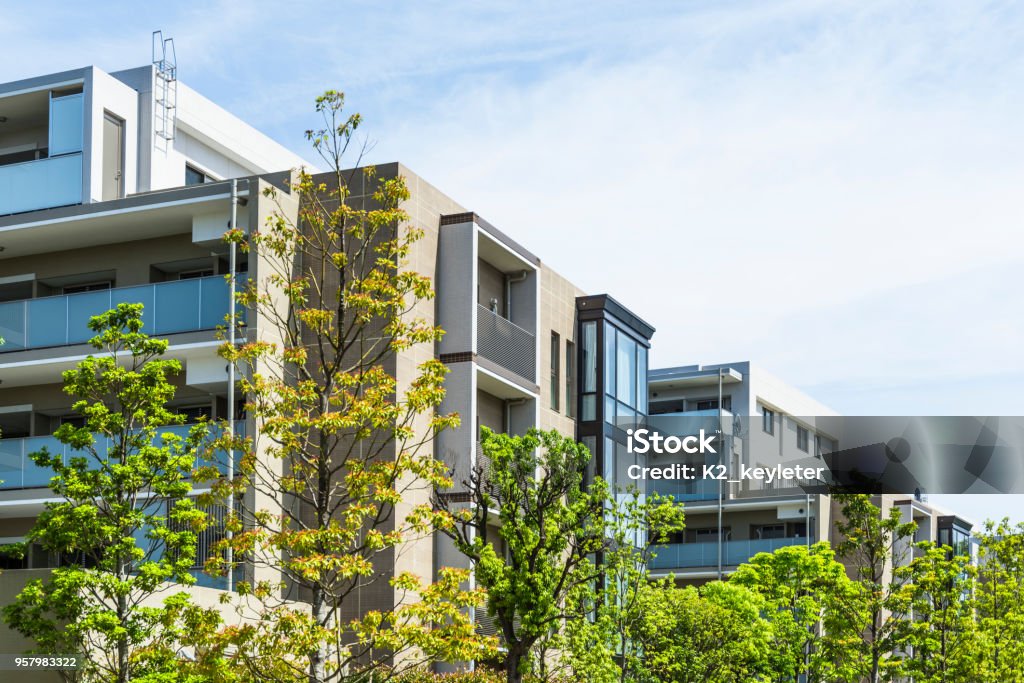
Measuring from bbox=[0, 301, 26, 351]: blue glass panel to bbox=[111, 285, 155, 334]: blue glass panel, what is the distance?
2601 mm

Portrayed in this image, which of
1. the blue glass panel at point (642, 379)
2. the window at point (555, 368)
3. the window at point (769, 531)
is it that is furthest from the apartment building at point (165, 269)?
the window at point (769, 531)

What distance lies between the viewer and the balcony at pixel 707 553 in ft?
188

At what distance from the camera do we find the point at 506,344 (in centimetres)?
3444

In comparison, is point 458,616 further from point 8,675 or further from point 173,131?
point 173,131

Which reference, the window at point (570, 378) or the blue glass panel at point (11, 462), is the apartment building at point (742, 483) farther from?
the blue glass panel at point (11, 462)

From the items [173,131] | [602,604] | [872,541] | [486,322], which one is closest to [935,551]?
[872,541]

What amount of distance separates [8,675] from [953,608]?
25.6m

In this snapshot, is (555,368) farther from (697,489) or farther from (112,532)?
(697,489)

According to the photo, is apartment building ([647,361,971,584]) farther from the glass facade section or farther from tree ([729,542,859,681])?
the glass facade section

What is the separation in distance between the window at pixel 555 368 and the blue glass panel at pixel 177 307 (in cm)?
1154

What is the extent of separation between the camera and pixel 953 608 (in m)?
38.1

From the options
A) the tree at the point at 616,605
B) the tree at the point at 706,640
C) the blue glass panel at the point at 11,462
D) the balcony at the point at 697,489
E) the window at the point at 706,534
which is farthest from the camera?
the window at the point at 706,534

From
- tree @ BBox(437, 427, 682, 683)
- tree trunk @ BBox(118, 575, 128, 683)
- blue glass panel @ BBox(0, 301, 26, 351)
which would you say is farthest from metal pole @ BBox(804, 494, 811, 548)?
tree trunk @ BBox(118, 575, 128, 683)

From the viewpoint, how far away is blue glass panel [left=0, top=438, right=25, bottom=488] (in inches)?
1219
